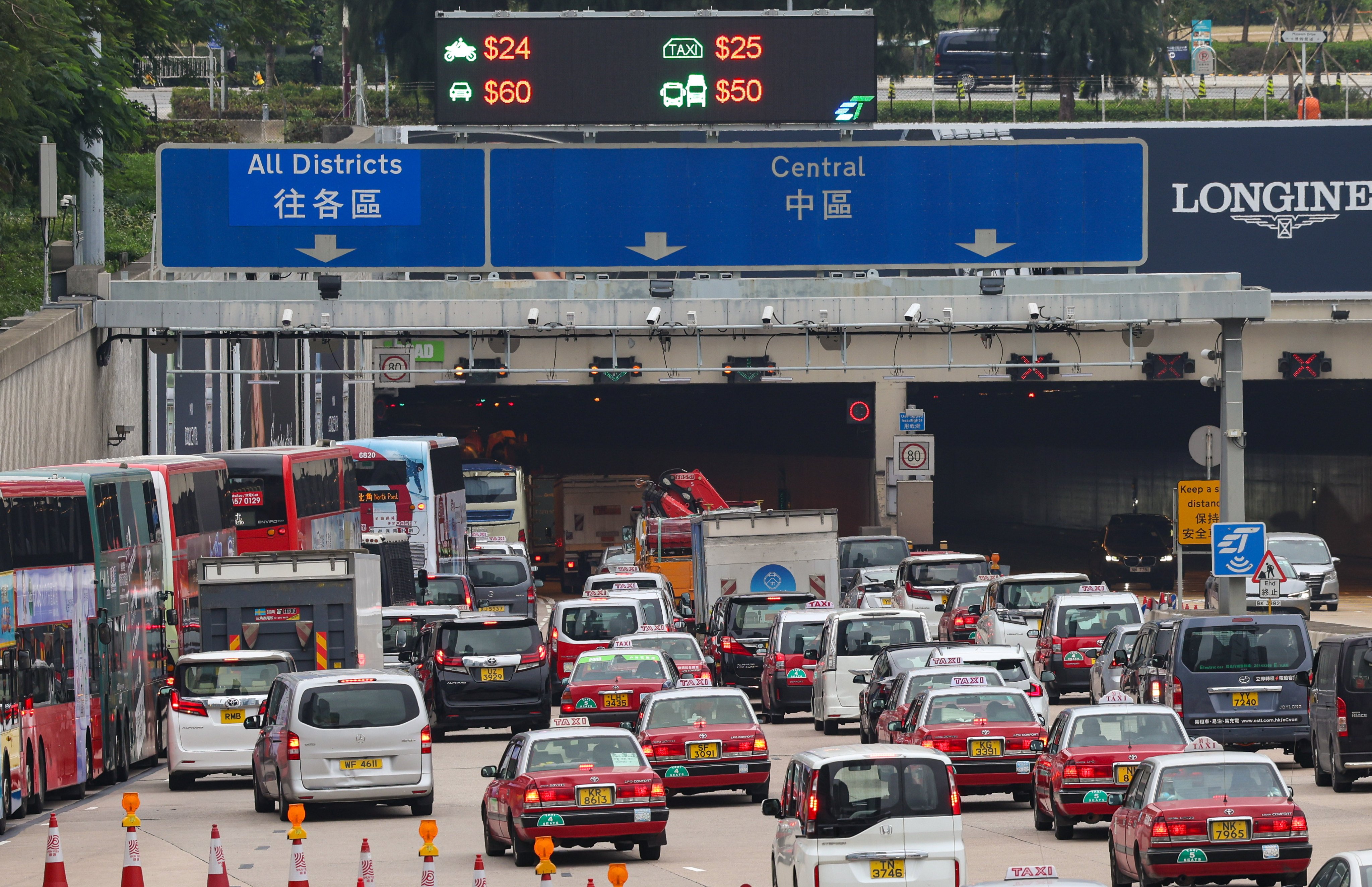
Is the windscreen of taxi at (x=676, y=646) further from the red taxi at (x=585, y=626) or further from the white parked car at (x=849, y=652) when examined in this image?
the red taxi at (x=585, y=626)

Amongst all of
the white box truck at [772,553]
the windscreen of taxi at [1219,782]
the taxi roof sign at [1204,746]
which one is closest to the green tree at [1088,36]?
the white box truck at [772,553]

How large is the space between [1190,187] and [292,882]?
51738 mm

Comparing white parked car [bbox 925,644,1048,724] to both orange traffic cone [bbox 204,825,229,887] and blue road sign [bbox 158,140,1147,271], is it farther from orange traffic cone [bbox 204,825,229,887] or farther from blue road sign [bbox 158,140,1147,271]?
blue road sign [bbox 158,140,1147,271]

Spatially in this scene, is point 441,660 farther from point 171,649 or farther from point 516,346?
point 516,346

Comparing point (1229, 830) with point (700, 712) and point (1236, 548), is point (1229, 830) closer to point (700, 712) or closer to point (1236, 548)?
point (700, 712)

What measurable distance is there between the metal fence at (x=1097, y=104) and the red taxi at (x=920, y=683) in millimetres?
54030

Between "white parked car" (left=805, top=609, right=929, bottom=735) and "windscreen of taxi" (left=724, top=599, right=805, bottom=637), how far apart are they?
4451mm

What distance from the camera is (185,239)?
3497cm

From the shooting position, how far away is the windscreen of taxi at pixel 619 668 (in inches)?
1058

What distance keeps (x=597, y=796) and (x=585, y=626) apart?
15.8 m

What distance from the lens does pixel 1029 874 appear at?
10414mm

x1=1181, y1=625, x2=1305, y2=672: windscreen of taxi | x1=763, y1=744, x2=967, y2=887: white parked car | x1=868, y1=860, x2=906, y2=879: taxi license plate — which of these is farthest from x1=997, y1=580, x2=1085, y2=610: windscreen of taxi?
x1=868, y1=860, x2=906, y2=879: taxi license plate

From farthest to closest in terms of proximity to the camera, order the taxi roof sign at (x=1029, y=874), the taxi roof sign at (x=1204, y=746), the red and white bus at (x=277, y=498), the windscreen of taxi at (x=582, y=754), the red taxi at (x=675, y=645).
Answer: the red and white bus at (x=277, y=498), the red taxi at (x=675, y=645), the windscreen of taxi at (x=582, y=754), the taxi roof sign at (x=1204, y=746), the taxi roof sign at (x=1029, y=874)

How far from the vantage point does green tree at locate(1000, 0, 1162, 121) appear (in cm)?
7956
